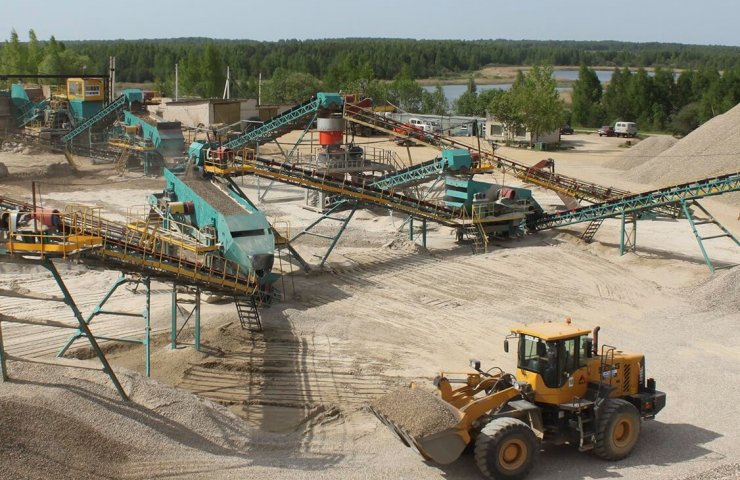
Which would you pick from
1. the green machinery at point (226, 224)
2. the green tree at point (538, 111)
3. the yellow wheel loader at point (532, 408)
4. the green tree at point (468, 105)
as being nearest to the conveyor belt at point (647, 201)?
the green machinery at point (226, 224)

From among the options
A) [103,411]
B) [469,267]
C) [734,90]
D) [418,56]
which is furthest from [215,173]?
[418,56]

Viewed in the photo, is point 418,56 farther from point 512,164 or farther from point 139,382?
point 139,382

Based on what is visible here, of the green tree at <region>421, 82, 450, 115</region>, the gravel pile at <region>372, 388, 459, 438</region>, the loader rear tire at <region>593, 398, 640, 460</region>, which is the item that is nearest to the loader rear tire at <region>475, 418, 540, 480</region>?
the gravel pile at <region>372, 388, 459, 438</region>

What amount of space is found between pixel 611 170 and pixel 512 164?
19015mm

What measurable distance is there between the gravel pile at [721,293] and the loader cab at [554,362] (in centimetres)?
1149

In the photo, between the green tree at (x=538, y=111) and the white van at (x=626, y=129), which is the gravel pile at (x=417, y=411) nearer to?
the green tree at (x=538, y=111)

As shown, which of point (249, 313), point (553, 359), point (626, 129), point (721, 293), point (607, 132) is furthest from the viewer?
point (607, 132)

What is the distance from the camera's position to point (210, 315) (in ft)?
77.0

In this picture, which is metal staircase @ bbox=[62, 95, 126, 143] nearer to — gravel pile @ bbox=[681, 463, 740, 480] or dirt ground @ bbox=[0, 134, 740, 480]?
dirt ground @ bbox=[0, 134, 740, 480]

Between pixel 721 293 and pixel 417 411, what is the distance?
573 inches

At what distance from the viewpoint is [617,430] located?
602 inches

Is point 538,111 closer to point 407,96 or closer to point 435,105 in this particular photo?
point 435,105

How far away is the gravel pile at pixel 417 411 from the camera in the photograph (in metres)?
13.9

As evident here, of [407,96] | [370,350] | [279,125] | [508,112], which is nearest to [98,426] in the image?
[370,350]
